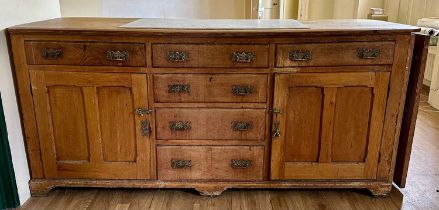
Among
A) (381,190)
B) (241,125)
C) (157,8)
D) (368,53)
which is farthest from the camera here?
(157,8)

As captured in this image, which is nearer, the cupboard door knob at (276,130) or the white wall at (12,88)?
the white wall at (12,88)

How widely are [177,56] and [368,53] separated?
0.86 m

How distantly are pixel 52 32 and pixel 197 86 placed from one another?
68cm

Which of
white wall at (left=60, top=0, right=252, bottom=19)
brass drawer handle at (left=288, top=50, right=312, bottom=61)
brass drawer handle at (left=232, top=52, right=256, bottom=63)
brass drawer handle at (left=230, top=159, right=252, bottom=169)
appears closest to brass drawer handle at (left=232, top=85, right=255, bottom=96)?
brass drawer handle at (left=232, top=52, right=256, bottom=63)

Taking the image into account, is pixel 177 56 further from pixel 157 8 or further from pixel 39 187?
pixel 157 8

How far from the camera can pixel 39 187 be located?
1804mm

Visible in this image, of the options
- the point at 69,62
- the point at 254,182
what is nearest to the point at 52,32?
the point at 69,62

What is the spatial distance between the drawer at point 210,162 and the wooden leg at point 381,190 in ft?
1.90

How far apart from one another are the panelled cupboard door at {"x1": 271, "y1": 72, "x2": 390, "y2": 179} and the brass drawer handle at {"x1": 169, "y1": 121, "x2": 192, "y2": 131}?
414mm

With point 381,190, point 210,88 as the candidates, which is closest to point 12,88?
point 210,88

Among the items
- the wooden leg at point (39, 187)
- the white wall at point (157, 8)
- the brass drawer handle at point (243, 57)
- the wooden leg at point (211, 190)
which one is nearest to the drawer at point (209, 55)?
the brass drawer handle at point (243, 57)

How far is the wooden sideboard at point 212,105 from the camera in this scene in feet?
5.19

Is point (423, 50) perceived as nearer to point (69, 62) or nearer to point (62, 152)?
point (69, 62)

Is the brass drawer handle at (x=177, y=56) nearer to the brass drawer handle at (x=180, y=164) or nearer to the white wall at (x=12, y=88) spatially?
the brass drawer handle at (x=180, y=164)
